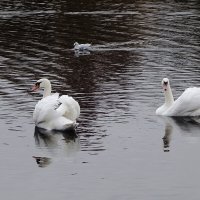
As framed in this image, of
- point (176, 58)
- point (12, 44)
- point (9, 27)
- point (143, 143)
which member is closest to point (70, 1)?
point (9, 27)

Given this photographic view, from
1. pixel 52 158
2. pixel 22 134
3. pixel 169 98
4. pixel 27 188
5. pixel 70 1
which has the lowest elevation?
pixel 27 188

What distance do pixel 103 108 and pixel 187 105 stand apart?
10.8ft

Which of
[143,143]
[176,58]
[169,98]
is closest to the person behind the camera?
[143,143]

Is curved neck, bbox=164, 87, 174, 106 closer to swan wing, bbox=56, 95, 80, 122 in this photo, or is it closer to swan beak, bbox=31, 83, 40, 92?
swan wing, bbox=56, 95, 80, 122

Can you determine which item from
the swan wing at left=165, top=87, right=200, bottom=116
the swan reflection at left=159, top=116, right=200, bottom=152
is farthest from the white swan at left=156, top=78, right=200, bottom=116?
the swan reflection at left=159, top=116, right=200, bottom=152

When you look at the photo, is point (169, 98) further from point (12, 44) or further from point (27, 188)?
point (12, 44)

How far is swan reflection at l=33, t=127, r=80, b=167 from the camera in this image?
913 inches

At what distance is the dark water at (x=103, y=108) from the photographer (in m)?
20.7

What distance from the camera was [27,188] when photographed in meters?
20.3

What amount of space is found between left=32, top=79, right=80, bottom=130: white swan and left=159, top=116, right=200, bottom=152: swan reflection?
10.8 feet

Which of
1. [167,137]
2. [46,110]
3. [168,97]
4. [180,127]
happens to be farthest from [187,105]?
[46,110]

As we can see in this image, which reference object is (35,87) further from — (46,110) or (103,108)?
(46,110)

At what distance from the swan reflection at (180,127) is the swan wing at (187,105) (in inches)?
8.1

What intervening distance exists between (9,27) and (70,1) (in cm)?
1645
